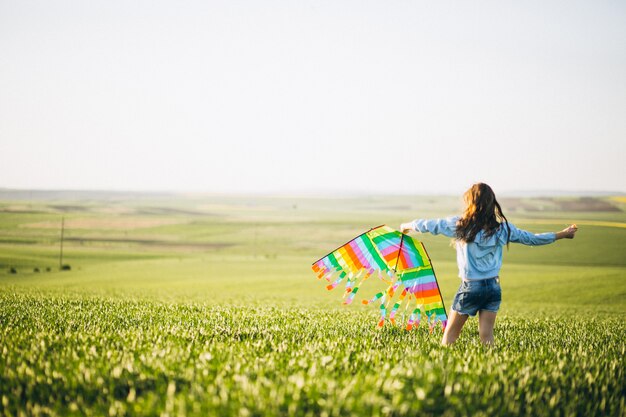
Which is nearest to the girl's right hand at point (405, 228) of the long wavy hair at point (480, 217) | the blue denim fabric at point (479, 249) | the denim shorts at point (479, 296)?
the blue denim fabric at point (479, 249)

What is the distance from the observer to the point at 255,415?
423 cm

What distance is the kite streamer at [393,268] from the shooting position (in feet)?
27.8

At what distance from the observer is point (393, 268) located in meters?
8.70

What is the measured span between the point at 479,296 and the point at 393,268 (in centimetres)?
189

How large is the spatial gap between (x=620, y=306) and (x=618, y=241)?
1844 inches

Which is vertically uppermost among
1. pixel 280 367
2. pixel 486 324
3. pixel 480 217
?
pixel 480 217

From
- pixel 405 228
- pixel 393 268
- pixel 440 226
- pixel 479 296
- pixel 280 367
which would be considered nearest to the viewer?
pixel 280 367

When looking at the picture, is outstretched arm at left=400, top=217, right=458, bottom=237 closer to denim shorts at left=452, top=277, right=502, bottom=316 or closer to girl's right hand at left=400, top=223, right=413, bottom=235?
girl's right hand at left=400, top=223, right=413, bottom=235

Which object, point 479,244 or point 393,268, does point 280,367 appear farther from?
point 393,268

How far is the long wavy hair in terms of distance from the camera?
7.12 m

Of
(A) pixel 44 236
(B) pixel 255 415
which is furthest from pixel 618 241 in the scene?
(A) pixel 44 236

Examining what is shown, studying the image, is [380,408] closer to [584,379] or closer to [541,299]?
[584,379]

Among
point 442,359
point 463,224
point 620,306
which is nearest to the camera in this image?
point 442,359

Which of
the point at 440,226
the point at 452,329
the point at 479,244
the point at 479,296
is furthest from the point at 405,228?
the point at 452,329
